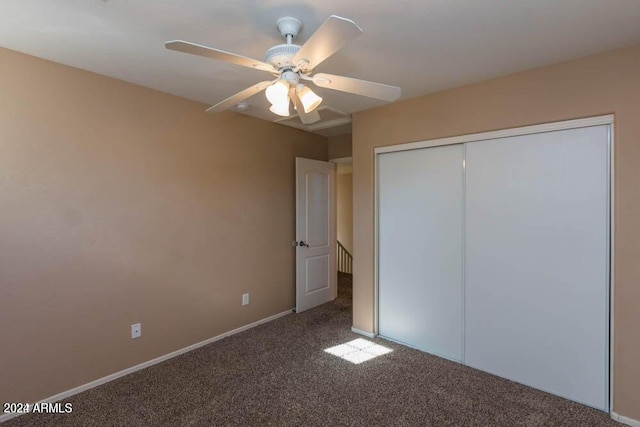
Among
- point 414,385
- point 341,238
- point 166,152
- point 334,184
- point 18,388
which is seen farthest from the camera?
point 341,238

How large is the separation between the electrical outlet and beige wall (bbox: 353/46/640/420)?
292cm

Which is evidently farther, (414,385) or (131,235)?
(131,235)

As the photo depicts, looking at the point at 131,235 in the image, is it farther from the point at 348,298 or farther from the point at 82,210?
the point at 348,298

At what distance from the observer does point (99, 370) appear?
96.7 inches

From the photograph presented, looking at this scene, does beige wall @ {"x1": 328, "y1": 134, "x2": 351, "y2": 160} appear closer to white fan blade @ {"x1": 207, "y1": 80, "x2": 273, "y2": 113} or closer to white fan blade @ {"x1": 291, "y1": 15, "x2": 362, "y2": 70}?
white fan blade @ {"x1": 207, "y1": 80, "x2": 273, "y2": 113}

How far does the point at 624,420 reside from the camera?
2.02 meters

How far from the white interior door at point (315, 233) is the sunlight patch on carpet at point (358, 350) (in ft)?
3.56

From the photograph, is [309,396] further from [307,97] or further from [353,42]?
[353,42]

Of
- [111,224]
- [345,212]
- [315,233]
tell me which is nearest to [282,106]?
[111,224]

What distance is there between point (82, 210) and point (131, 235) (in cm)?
39

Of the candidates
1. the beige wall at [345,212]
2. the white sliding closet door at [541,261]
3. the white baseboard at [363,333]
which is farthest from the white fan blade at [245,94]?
the beige wall at [345,212]

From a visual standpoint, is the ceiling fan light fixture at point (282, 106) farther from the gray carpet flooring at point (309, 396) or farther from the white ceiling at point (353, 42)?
the gray carpet flooring at point (309, 396)

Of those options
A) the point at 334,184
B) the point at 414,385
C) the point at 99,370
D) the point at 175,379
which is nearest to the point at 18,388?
the point at 99,370

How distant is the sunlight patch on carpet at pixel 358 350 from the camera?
2.88m
